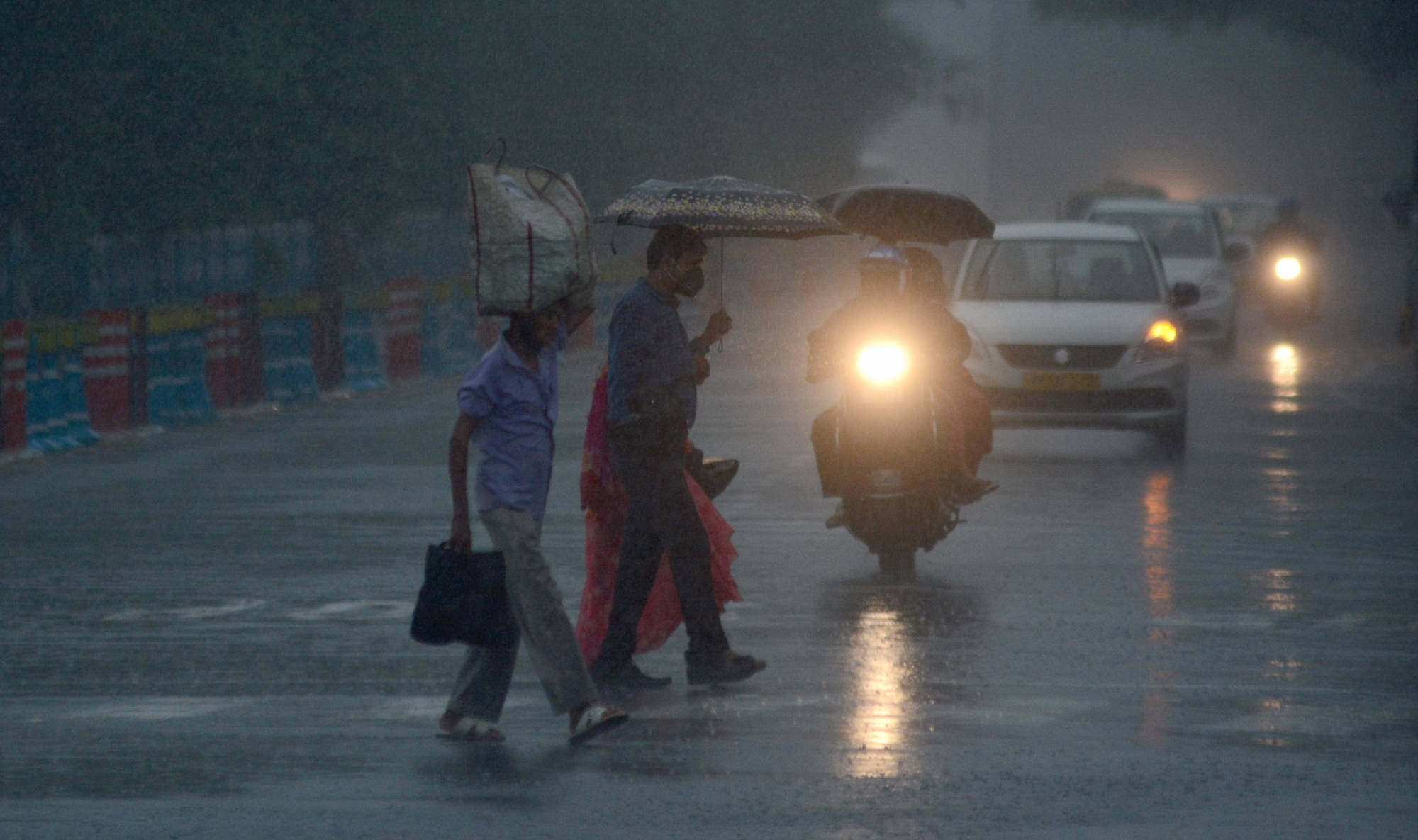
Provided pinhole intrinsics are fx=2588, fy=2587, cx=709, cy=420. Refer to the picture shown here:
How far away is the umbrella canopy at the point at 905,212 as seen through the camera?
41.9 feet

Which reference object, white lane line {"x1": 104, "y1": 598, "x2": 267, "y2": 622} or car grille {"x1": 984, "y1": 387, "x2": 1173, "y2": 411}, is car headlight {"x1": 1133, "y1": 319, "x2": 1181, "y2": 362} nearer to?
car grille {"x1": 984, "y1": 387, "x2": 1173, "y2": 411}

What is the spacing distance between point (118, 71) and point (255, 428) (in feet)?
26.0

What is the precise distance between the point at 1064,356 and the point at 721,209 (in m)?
8.89

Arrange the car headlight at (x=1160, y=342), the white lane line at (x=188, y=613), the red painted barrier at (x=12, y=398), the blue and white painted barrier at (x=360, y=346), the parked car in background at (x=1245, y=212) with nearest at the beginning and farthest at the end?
1. the white lane line at (x=188, y=613)
2. the car headlight at (x=1160, y=342)
3. the red painted barrier at (x=12, y=398)
4. the blue and white painted barrier at (x=360, y=346)
5. the parked car in background at (x=1245, y=212)

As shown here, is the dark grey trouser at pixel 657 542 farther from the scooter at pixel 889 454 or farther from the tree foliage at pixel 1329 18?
the tree foliage at pixel 1329 18

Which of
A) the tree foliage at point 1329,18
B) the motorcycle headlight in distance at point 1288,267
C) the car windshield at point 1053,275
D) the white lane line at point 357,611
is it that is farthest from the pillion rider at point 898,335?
the tree foliage at point 1329,18

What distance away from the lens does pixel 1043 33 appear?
82562 mm

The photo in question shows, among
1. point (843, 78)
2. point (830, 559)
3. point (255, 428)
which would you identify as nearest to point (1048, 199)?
point (843, 78)

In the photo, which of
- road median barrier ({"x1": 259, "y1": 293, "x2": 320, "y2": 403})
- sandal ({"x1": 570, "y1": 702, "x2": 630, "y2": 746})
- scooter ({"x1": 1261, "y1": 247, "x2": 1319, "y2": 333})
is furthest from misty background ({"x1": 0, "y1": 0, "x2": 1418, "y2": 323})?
sandal ({"x1": 570, "y1": 702, "x2": 630, "y2": 746})

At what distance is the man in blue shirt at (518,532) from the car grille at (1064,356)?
10379 millimetres

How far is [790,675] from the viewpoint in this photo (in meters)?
9.24

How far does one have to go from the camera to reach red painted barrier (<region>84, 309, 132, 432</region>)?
66.6 ft

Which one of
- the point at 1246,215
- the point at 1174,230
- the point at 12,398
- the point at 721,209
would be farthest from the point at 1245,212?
the point at 721,209

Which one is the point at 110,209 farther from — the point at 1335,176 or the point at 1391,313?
the point at 1335,176
